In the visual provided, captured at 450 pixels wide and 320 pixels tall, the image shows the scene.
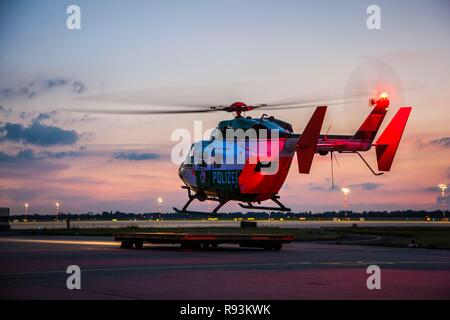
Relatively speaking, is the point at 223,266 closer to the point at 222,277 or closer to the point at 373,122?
the point at 222,277

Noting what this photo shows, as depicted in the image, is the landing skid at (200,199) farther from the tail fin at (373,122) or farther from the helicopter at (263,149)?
the tail fin at (373,122)

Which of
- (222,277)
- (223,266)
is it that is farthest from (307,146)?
(222,277)

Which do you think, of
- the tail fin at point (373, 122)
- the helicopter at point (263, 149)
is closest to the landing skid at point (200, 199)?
the helicopter at point (263, 149)

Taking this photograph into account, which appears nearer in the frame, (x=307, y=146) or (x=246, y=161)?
(x=307, y=146)

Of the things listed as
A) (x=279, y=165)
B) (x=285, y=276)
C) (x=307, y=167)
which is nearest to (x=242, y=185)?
(x=279, y=165)

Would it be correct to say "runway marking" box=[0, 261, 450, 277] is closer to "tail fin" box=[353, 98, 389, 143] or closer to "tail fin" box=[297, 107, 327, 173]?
"tail fin" box=[297, 107, 327, 173]

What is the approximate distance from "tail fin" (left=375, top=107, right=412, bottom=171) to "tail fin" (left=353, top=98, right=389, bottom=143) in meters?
0.59

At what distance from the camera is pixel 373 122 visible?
34156 mm

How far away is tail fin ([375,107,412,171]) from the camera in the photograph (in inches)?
1348

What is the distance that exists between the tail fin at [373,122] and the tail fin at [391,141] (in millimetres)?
587

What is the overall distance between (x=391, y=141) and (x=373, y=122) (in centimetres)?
131

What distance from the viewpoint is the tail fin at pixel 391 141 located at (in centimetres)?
3425

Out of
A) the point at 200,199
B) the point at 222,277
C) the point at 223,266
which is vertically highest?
the point at 200,199

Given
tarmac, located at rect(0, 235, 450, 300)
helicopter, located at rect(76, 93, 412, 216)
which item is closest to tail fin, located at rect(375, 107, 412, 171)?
helicopter, located at rect(76, 93, 412, 216)
